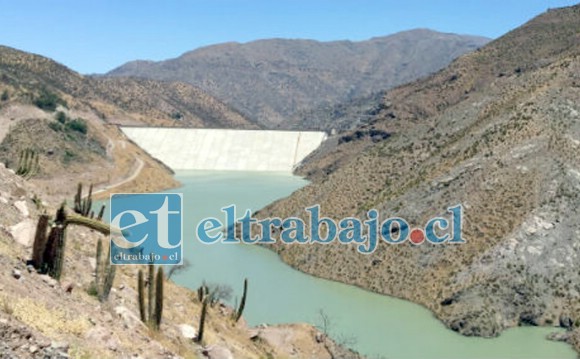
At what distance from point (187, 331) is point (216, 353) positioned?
6.21 feet

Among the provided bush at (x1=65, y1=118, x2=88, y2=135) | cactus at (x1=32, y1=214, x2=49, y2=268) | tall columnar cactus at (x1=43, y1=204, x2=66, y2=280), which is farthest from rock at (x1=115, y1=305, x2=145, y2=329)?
bush at (x1=65, y1=118, x2=88, y2=135)

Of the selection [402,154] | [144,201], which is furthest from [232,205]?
[402,154]

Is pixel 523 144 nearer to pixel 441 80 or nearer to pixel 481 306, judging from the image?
pixel 481 306

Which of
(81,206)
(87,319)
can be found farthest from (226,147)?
(87,319)

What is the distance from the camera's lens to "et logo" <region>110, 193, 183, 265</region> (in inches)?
996

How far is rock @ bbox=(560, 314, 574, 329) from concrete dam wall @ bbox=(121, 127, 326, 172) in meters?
77.2

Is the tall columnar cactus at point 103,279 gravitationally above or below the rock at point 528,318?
above

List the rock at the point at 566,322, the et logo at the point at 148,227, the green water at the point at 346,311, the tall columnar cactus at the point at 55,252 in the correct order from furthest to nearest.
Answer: the rock at the point at 566,322 < the green water at the point at 346,311 < the et logo at the point at 148,227 < the tall columnar cactus at the point at 55,252

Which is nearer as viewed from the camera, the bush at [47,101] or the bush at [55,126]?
the bush at [55,126]

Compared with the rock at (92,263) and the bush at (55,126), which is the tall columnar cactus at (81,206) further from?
the bush at (55,126)

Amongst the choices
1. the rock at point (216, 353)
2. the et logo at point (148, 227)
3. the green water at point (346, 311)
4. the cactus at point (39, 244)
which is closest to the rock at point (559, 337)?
the green water at point (346, 311)

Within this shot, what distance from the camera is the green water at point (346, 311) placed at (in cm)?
2914

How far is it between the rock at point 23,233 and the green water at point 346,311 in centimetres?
1706

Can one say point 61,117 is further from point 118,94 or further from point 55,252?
point 55,252
